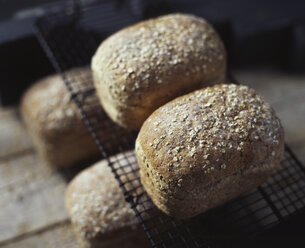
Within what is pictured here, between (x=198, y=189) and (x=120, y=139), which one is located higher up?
(x=198, y=189)

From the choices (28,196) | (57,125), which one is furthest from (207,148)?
(28,196)

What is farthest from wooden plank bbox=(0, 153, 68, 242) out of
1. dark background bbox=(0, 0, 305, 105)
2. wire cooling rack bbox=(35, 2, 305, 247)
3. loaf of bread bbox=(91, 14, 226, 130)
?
loaf of bread bbox=(91, 14, 226, 130)

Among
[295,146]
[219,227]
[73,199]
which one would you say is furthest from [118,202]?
[295,146]

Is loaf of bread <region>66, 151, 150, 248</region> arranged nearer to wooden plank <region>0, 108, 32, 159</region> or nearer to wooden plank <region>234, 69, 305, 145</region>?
wooden plank <region>0, 108, 32, 159</region>

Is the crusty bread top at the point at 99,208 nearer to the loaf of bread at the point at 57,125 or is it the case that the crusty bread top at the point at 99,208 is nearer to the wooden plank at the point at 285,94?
the loaf of bread at the point at 57,125

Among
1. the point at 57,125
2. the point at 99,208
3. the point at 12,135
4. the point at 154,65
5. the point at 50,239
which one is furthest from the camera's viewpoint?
the point at 12,135

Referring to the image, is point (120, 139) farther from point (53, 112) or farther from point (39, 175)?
point (39, 175)

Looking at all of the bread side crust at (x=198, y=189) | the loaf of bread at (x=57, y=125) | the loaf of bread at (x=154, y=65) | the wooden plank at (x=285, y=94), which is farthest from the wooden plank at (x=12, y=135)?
the wooden plank at (x=285, y=94)
